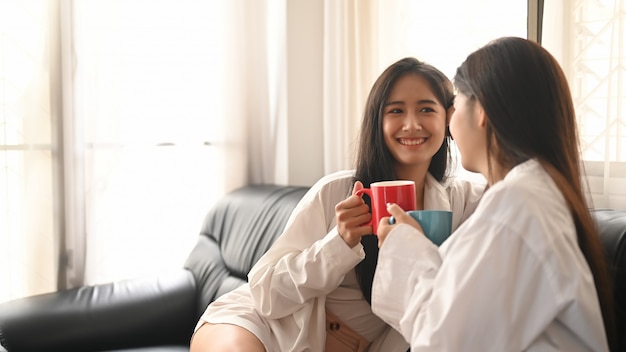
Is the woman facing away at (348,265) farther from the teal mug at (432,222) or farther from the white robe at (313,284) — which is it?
the teal mug at (432,222)

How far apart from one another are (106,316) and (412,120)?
136cm

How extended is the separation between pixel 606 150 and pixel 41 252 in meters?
1.96

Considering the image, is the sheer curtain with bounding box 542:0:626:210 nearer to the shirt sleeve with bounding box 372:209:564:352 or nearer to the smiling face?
the smiling face

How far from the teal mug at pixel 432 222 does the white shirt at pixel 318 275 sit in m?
0.29

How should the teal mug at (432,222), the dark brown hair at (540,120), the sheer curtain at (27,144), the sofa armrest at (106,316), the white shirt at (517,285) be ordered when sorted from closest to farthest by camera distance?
the white shirt at (517,285) < the dark brown hair at (540,120) < the teal mug at (432,222) < the sofa armrest at (106,316) < the sheer curtain at (27,144)

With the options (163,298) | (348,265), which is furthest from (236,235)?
(348,265)

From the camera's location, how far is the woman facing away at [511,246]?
3.50 ft

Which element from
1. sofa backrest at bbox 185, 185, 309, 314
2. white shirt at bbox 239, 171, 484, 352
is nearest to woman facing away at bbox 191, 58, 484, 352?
white shirt at bbox 239, 171, 484, 352

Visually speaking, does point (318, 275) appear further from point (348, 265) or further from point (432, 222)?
point (432, 222)

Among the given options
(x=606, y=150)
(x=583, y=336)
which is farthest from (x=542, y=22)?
(x=583, y=336)

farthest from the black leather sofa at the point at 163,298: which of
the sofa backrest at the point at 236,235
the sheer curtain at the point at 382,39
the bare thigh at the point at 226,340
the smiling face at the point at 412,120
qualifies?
the smiling face at the point at 412,120

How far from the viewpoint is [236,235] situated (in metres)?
2.60

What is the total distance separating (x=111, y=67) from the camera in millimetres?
2504

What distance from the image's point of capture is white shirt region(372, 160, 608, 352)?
1.06 meters
